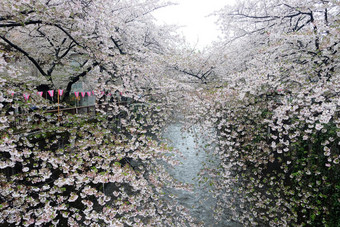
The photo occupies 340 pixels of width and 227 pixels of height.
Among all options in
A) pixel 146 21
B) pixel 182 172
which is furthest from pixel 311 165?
pixel 146 21

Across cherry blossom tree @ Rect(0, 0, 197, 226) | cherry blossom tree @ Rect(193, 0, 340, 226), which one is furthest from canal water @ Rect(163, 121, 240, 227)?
cherry blossom tree @ Rect(0, 0, 197, 226)

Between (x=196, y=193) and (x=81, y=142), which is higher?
(x=81, y=142)

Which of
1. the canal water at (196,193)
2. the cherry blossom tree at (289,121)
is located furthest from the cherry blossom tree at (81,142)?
the cherry blossom tree at (289,121)

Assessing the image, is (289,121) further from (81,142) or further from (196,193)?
(81,142)

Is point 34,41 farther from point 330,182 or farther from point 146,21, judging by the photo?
point 330,182

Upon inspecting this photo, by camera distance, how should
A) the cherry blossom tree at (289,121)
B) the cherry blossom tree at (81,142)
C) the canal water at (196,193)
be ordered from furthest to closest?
the canal water at (196,193) < the cherry blossom tree at (289,121) < the cherry blossom tree at (81,142)

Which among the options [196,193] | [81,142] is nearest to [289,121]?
[196,193]

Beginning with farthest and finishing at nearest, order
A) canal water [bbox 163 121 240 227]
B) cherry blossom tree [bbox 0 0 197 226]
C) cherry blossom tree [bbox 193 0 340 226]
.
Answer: canal water [bbox 163 121 240 227], cherry blossom tree [bbox 193 0 340 226], cherry blossom tree [bbox 0 0 197 226]

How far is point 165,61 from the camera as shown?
337 inches

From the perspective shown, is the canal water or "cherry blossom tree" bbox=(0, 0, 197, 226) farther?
the canal water

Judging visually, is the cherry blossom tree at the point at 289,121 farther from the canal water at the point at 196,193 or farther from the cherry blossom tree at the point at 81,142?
the cherry blossom tree at the point at 81,142

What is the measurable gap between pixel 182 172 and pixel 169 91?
11.7 ft

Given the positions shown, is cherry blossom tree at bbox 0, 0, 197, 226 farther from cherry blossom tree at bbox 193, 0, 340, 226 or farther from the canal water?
cherry blossom tree at bbox 193, 0, 340, 226

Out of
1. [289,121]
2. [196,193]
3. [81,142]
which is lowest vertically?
[196,193]
